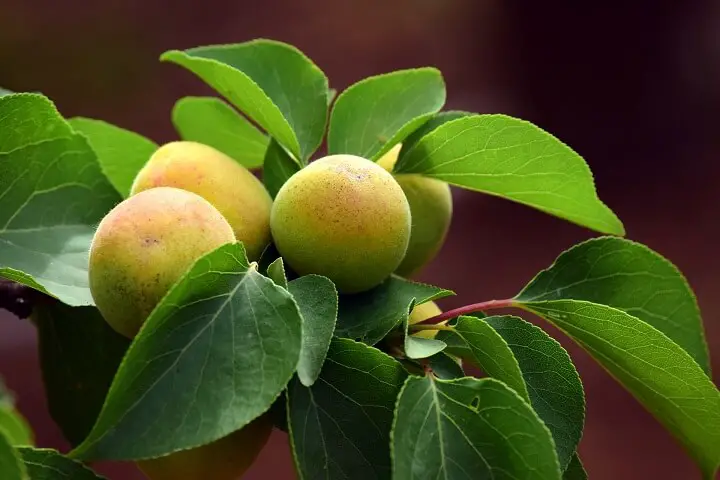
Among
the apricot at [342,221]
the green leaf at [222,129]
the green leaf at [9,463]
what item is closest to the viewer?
the green leaf at [9,463]

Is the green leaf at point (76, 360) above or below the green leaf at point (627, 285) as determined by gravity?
below

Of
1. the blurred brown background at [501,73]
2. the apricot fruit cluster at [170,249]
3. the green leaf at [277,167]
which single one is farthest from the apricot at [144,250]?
the blurred brown background at [501,73]

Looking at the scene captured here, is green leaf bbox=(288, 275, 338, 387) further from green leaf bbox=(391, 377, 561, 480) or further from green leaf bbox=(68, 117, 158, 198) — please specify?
green leaf bbox=(68, 117, 158, 198)

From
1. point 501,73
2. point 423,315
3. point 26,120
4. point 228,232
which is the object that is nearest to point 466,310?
point 423,315

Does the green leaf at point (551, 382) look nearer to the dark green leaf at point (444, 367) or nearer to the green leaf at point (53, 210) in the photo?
the dark green leaf at point (444, 367)

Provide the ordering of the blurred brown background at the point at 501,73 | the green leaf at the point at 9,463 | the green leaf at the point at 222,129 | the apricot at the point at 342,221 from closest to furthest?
the green leaf at the point at 9,463 < the apricot at the point at 342,221 < the green leaf at the point at 222,129 < the blurred brown background at the point at 501,73

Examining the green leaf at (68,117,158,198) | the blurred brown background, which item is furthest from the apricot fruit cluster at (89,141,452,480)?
the blurred brown background
